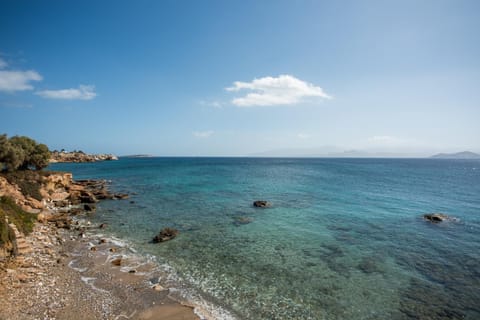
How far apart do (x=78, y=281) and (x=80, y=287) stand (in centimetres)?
86

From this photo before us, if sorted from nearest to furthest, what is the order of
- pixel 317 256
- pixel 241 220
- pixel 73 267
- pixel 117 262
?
pixel 73 267, pixel 117 262, pixel 317 256, pixel 241 220

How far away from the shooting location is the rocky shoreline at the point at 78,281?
10.3 m

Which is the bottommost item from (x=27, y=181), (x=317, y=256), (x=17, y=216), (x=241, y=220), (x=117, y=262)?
(x=317, y=256)

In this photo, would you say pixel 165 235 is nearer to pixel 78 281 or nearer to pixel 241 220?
pixel 78 281

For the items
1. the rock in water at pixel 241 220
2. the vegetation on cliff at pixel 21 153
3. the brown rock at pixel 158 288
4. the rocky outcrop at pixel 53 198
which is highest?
the vegetation on cliff at pixel 21 153

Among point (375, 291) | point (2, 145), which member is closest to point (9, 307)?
point (375, 291)

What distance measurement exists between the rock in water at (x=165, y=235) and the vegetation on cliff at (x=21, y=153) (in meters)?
26.9

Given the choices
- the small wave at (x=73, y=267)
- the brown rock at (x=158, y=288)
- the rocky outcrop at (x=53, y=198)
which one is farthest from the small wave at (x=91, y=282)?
the rocky outcrop at (x=53, y=198)

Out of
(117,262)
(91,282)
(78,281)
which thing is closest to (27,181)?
(117,262)

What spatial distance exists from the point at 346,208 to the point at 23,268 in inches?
1331

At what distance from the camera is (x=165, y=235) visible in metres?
20.5

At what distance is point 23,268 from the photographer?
13.0 m

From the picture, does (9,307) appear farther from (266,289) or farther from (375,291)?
(375,291)

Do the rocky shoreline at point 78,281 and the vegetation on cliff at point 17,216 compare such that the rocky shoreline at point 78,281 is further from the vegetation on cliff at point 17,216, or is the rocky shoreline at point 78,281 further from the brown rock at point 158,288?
the vegetation on cliff at point 17,216
